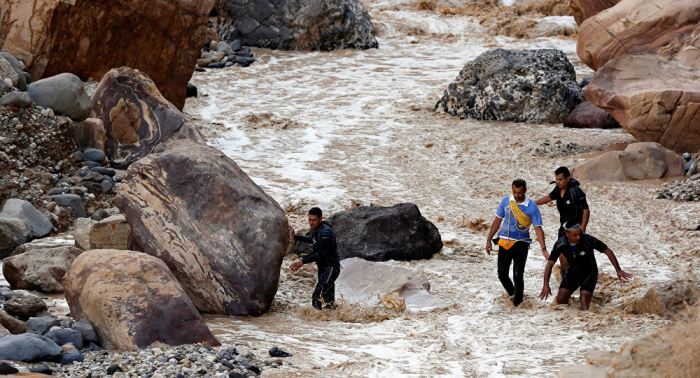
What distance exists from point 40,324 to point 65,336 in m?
0.24

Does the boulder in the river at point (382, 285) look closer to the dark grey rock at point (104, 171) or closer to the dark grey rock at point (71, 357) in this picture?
the dark grey rock at point (71, 357)

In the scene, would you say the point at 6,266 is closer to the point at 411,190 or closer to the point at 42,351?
the point at 42,351

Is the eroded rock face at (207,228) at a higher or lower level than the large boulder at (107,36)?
lower

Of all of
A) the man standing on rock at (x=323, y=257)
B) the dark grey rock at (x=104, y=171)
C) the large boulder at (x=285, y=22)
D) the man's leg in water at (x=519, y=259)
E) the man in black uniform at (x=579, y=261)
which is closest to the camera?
the man in black uniform at (x=579, y=261)

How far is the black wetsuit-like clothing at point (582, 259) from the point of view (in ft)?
20.9

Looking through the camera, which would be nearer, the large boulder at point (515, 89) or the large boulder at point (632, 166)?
the large boulder at point (632, 166)

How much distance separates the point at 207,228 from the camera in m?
6.57

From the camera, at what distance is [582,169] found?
10.9 meters

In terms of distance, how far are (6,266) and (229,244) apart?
2.08 m

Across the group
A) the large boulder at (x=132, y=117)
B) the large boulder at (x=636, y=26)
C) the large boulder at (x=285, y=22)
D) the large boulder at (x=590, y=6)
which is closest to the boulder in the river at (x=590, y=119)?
the large boulder at (x=636, y=26)

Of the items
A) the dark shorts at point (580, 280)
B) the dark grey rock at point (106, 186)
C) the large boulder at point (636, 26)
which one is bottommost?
the dark grey rock at point (106, 186)

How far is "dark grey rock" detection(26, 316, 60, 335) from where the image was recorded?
15.6ft

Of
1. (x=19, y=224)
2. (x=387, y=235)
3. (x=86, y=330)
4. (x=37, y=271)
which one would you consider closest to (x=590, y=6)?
(x=387, y=235)

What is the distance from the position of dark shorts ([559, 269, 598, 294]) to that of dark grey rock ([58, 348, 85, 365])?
164 inches
